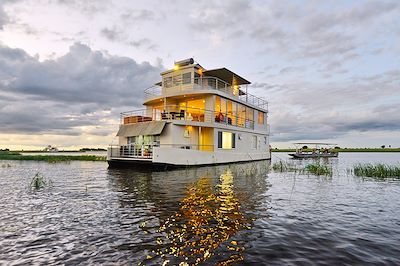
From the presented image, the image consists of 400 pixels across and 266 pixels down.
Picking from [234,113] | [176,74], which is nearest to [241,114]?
[234,113]

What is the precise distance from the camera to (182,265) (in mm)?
4410

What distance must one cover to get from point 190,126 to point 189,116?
1206 mm

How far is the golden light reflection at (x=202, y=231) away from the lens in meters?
4.81

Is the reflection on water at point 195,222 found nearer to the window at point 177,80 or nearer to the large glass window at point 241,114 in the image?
the window at point 177,80

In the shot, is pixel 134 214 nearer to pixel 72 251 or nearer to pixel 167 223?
pixel 167 223

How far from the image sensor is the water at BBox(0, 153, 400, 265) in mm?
4824

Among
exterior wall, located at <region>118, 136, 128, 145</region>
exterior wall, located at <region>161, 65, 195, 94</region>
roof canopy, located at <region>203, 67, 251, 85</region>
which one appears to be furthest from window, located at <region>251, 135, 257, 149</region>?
exterior wall, located at <region>118, 136, 128, 145</region>

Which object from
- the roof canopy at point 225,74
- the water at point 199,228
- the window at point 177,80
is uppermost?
the roof canopy at point 225,74

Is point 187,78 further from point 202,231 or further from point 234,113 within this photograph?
point 202,231

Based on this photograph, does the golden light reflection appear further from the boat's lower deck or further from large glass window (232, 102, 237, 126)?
large glass window (232, 102, 237, 126)

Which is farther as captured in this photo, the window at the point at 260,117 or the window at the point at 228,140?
the window at the point at 260,117

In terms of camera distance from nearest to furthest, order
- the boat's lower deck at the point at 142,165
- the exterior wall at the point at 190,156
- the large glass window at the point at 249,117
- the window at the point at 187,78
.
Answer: the exterior wall at the point at 190,156
the boat's lower deck at the point at 142,165
the window at the point at 187,78
the large glass window at the point at 249,117

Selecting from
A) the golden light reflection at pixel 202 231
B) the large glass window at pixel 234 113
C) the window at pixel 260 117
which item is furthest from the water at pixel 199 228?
the window at pixel 260 117

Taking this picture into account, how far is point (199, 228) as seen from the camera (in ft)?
21.2
